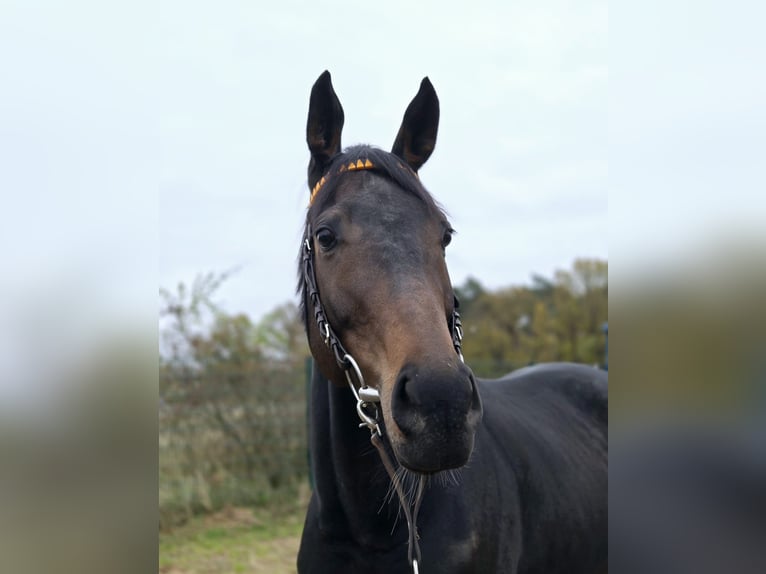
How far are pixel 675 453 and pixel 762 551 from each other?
0.26 m

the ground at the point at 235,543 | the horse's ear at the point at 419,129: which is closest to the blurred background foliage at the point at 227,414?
the ground at the point at 235,543

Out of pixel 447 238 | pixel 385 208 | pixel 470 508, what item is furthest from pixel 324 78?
pixel 470 508

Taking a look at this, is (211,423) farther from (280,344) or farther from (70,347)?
(70,347)

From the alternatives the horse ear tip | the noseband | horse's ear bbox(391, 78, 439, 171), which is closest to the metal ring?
the noseband

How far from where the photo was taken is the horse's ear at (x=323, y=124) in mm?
2879

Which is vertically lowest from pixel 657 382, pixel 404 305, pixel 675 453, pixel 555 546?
pixel 555 546

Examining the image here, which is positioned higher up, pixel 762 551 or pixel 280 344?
pixel 280 344

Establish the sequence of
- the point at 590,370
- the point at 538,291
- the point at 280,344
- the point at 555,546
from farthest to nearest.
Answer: the point at 538,291
the point at 280,344
the point at 590,370
the point at 555,546

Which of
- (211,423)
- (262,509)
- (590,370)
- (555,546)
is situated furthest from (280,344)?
(555,546)

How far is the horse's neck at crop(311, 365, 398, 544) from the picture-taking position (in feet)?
8.73

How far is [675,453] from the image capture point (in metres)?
1.32

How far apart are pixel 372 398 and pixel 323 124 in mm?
1291

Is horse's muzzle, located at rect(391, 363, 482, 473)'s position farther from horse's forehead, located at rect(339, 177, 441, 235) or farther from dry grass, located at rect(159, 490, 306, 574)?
dry grass, located at rect(159, 490, 306, 574)

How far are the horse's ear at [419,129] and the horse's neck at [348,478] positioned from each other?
3.63 feet
